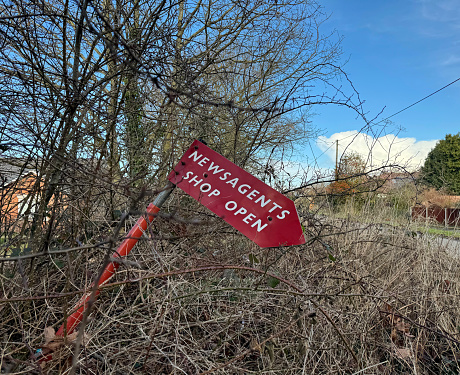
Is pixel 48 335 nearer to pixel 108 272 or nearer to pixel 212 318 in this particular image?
pixel 108 272

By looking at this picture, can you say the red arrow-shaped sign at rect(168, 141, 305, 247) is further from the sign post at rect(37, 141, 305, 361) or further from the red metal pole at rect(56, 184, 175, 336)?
the red metal pole at rect(56, 184, 175, 336)

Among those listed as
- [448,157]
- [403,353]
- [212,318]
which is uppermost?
[448,157]

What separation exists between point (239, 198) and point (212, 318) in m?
0.65

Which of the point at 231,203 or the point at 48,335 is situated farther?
the point at 231,203

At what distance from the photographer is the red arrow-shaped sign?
4.66 feet

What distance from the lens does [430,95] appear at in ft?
30.2

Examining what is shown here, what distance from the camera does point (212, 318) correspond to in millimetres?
1603

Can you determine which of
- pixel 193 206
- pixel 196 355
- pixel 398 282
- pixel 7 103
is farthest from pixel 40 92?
pixel 398 282

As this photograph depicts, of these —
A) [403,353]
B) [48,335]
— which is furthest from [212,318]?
[403,353]

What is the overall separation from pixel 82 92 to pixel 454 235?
459 centimetres

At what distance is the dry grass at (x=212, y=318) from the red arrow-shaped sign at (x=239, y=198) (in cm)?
13

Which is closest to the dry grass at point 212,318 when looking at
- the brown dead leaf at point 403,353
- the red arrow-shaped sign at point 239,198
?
the brown dead leaf at point 403,353

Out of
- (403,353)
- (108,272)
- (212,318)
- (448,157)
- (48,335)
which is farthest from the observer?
(448,157)

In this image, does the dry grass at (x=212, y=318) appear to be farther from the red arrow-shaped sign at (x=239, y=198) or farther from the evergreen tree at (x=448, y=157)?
the evergreen tree at (x=448, y=157)
